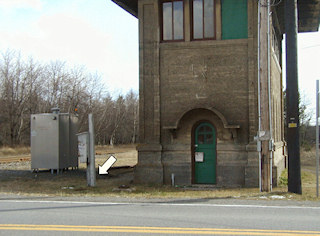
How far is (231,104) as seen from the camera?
16219 mm

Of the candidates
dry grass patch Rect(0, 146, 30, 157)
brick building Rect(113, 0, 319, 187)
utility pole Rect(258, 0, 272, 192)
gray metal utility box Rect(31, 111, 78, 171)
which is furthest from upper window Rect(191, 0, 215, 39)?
dry grass patch Rect(0, 146, 30, 157)

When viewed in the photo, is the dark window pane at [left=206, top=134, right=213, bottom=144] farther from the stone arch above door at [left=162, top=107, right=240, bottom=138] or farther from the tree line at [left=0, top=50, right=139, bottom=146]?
the tree line at [left=0, top=50, right=139, bottom=146]

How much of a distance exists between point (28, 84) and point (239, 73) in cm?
3904

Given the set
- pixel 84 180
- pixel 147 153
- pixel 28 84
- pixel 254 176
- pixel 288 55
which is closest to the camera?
pixel 288 55

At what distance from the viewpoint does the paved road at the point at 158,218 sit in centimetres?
Result: 742

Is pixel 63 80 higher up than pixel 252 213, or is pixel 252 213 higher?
pixel 63 80

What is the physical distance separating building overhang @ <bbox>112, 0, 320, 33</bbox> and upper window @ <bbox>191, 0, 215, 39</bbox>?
2.97 meters

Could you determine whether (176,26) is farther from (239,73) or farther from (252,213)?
(252,213)

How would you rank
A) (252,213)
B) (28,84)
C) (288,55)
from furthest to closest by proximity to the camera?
(28,84)
(288,55)
(252,213)

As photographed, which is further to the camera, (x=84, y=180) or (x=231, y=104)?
(x=84, y=180)

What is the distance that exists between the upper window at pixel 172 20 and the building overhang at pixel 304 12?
1.87 metres

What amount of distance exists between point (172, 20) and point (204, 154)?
5.47m

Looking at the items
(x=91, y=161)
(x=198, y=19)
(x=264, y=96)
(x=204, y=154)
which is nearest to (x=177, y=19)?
(x=198, y=19)

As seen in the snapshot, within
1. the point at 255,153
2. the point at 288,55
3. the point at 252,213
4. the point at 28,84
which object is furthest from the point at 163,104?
the point at 28,84
